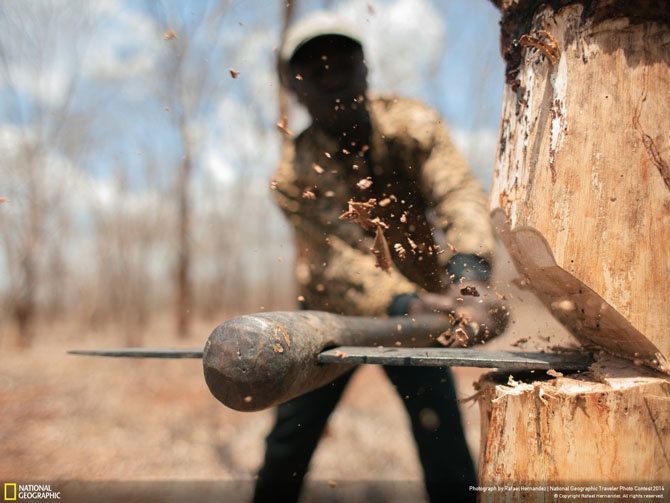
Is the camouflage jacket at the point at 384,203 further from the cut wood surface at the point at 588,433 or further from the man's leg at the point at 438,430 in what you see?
the cut wood surface at the point at 588,433

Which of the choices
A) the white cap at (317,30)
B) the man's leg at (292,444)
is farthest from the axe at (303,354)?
the white cap at (317,30)

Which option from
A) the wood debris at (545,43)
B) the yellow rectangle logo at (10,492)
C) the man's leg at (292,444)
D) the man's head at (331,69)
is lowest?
the yellow rectangle logo at (10,492)

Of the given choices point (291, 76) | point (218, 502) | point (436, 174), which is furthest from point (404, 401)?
point (218, 502)

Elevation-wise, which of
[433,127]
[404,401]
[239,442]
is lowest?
[239,442]

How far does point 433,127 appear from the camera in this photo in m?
2.03

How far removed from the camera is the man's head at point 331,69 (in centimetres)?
210

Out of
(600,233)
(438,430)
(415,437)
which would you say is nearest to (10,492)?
(415,437)

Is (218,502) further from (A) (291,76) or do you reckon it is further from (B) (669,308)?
(B) (669,308)

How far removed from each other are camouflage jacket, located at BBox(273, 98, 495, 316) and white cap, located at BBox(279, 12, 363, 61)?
0.31m

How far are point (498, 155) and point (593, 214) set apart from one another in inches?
13.5

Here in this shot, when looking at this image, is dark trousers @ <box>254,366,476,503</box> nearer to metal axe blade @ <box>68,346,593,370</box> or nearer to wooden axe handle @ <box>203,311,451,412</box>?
metal axe blade @ <box>68,346,593,370</box>

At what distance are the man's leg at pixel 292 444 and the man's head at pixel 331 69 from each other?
1.12m

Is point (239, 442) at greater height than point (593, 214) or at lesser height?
lesser

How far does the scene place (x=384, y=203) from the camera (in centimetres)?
184
